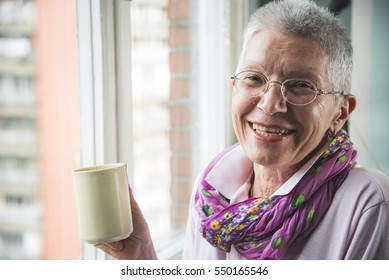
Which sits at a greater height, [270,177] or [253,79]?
[253,79]

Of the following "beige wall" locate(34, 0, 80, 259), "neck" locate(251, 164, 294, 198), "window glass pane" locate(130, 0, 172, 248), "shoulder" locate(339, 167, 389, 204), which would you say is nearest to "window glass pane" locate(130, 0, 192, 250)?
"window glass pane" locate(130, 0, 172, 248)

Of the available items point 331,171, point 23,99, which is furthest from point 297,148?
point 23,99

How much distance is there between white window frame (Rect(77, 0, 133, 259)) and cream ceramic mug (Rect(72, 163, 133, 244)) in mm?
263

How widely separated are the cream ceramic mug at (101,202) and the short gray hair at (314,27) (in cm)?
40

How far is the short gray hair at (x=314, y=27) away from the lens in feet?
2.62

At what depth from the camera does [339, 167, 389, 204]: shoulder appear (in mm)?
805

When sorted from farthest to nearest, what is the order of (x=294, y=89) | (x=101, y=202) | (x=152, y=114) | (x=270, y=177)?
(x=152, y=114)
(x=270, y=177)
(x=294, y=89)
(x=101, y=202)

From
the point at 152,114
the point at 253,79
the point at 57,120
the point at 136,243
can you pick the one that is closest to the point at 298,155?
the point at 253,79

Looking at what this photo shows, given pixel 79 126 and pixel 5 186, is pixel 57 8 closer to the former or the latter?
pixel 79 126

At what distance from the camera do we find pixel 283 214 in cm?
84

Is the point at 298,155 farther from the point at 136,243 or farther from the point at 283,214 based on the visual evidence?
the point at 136,243

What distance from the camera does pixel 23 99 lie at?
0.92 metres

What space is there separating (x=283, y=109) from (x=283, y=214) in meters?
0.21
